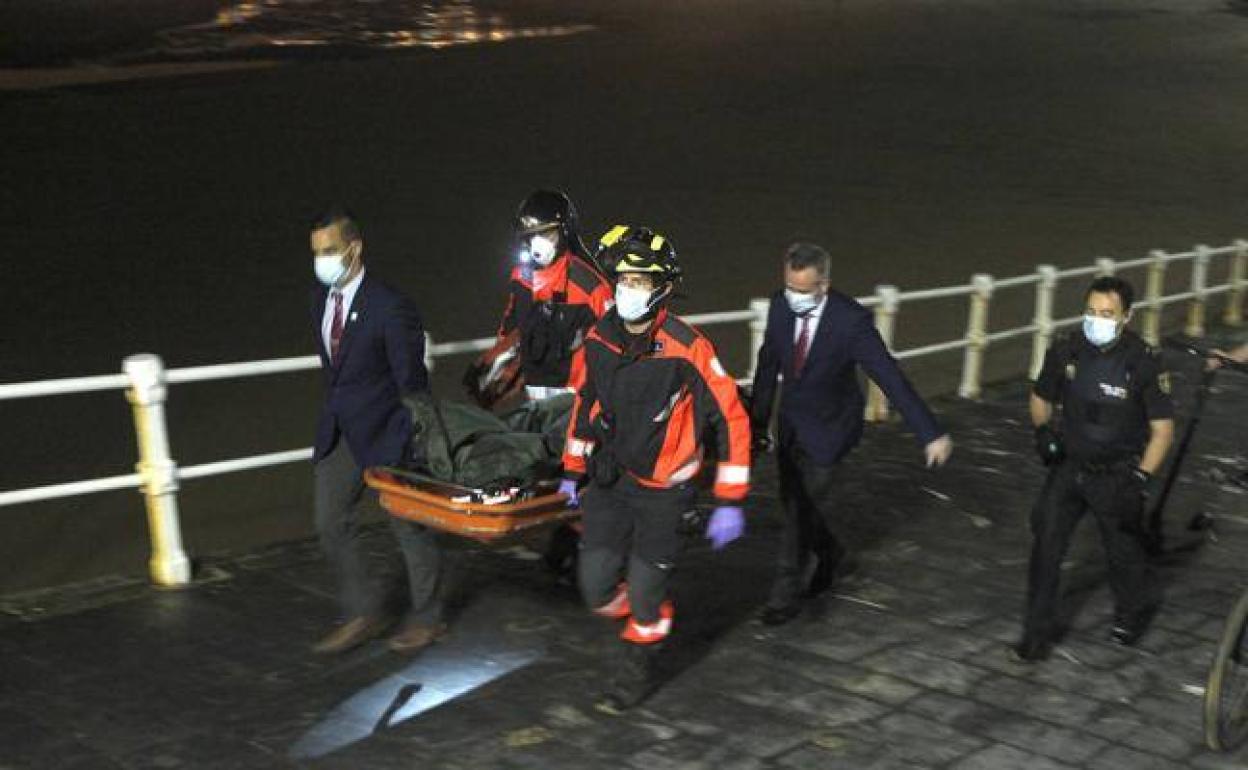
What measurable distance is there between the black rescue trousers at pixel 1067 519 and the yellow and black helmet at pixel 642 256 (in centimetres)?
197

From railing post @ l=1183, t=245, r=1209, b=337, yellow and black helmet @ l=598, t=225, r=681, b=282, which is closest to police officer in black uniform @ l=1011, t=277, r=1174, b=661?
yellow and black helmet @ l=598, t=225, r=681, b=282

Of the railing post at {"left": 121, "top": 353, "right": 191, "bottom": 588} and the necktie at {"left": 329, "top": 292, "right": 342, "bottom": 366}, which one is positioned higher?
the necktie at {"left": 329, "top": 292, "right": 342, "bottom": 366}

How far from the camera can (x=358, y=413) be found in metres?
5.53

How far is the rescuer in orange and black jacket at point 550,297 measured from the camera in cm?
593

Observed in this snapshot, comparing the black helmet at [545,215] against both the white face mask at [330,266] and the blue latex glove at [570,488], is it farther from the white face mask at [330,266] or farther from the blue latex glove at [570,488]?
the blue latex glove at [570,488]

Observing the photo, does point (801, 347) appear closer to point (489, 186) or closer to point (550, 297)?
point (550, 297)

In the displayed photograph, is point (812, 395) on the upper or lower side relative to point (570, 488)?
upper

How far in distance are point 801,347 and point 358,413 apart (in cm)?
190

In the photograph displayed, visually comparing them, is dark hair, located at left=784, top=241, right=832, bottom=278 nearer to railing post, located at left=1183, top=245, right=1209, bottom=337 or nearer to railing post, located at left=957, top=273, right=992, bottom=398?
railing post, located at left=957, top=273, right=992, bottom=398

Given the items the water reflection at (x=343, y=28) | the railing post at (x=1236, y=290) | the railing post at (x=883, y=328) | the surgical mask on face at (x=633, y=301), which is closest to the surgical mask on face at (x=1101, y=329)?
the surgical mask on face at (x=633, y=301)

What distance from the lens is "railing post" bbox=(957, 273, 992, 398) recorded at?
12250mm

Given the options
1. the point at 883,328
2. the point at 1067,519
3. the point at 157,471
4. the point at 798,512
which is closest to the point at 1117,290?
the point at 1067,519

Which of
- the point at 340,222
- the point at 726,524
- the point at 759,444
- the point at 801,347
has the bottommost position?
the point at 726,524

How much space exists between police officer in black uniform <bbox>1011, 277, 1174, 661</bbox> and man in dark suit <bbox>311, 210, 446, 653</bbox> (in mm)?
2549
